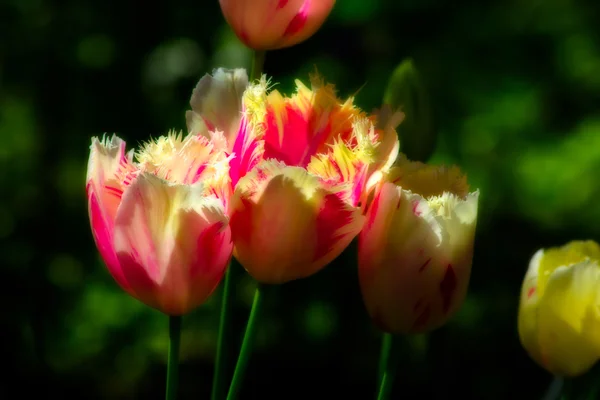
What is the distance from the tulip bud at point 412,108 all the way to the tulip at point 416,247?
146mm

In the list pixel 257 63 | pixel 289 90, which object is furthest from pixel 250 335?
pixel 289 90

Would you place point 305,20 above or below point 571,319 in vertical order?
above

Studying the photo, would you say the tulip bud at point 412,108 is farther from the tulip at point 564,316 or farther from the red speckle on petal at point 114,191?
the red speckle on petal at point 114,191

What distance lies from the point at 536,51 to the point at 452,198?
100 cm

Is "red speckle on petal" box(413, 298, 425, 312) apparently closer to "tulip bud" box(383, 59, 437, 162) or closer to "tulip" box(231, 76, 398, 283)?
"tulip" box(231, 76, 398, 283)

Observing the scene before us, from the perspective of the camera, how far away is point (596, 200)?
124cm

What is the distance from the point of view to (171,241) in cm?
39

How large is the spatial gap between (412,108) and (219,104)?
0.16 metres

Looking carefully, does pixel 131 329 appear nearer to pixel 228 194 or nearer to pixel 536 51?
pixel 536 51

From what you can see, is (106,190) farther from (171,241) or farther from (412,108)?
(412,108)

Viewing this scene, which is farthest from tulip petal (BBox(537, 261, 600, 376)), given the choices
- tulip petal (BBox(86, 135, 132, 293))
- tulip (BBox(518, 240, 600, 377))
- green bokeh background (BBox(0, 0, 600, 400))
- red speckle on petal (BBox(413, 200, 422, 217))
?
green bokeh background (BBox(0, 0, 600, 400))

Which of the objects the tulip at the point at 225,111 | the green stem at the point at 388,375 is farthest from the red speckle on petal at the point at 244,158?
the green stem at the point at 388,375

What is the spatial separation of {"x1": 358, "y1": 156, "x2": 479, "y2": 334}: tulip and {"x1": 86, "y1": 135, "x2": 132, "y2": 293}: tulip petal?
0.36 ft

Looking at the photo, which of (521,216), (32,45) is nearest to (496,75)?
(521,216)
